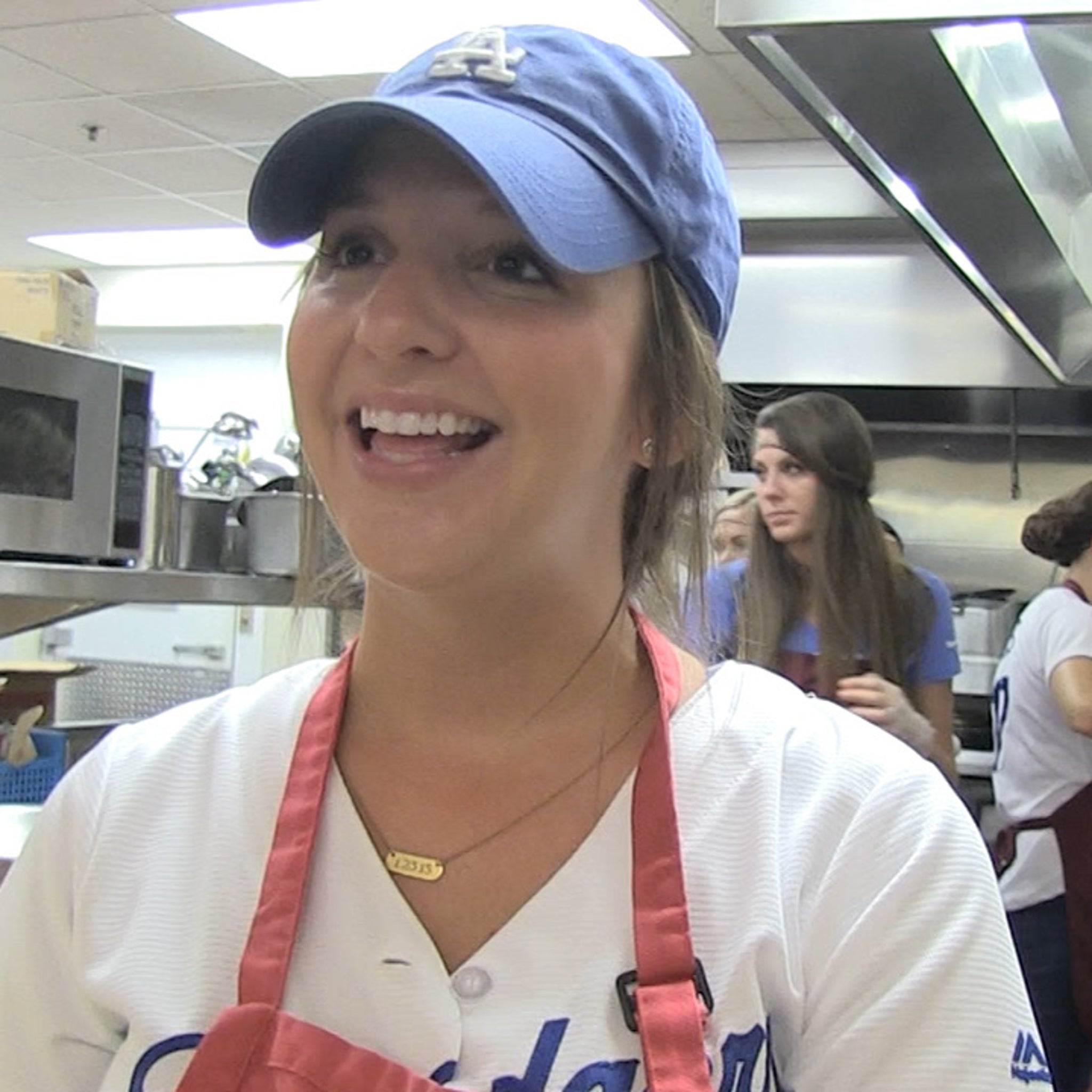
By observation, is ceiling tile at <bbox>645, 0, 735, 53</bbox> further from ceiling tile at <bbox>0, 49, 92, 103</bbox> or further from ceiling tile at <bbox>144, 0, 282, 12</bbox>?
ceiling tile at <bbox>0, 49, 92, 103</bbox>

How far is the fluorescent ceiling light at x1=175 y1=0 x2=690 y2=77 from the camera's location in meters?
3.41

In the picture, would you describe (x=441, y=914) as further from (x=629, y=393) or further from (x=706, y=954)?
(x=629, y=393)

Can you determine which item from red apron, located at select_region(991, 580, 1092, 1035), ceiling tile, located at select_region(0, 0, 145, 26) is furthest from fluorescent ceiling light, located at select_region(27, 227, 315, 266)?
red apron, located at select_region(991, 580, 1092, 1035)

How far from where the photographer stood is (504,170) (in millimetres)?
725

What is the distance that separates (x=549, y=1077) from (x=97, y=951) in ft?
0.88

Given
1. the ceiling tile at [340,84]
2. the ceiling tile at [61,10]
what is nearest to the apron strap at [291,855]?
the ceiling tile at [61,10]

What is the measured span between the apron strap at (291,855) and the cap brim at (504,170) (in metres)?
0.31

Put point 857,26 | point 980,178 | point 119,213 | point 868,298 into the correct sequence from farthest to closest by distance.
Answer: point 119,213, point 868,298, point 980,178, point 857,26

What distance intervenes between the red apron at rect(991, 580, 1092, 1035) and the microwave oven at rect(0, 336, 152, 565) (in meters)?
1.43

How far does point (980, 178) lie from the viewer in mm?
1490

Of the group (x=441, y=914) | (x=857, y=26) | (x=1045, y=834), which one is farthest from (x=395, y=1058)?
(x=1045, y=834)

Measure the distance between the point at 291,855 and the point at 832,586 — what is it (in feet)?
4.96

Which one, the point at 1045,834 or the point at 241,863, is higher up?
the point at 241,863

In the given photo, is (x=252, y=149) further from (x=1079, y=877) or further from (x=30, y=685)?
(x=1079, y=877)
